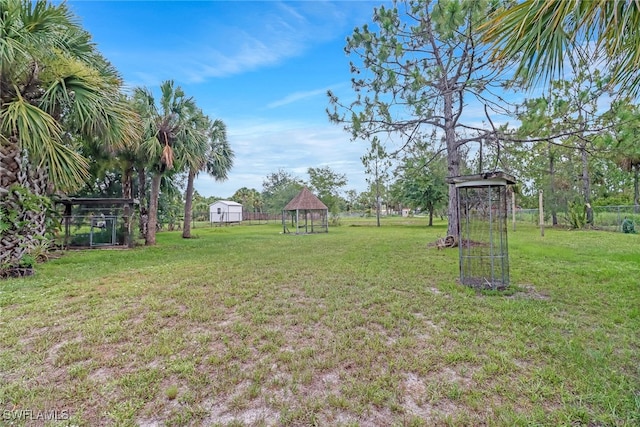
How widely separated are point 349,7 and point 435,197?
51.2ft

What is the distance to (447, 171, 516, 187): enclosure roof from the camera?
4.36m

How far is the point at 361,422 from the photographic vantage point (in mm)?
1800

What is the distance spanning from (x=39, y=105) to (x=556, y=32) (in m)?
7.79

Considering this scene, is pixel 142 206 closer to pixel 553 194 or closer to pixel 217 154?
pixel 217 154

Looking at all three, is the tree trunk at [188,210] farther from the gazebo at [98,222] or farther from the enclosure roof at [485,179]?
the enclosure roof at [485,179]

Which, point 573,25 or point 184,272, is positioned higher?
point 573,25

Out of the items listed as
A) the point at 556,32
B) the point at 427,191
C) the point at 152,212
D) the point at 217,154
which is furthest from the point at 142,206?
the point at 427,191

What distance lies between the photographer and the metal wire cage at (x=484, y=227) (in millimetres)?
4574

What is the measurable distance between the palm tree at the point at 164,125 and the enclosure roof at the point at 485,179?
9.85m

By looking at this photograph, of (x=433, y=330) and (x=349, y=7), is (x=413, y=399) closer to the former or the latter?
(x=433, y=330)

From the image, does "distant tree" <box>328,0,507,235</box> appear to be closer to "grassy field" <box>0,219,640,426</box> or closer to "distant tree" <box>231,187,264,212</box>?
"grassy field" <box>0,219,640,426</box>

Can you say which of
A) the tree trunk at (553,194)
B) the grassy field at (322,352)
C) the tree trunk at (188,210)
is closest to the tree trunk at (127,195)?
the tree trunk at (188,210)

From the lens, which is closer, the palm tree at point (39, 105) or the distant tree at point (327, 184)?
the palm tree at point (39, 105)

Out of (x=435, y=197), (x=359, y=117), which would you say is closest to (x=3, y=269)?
(x=359, y=117)
